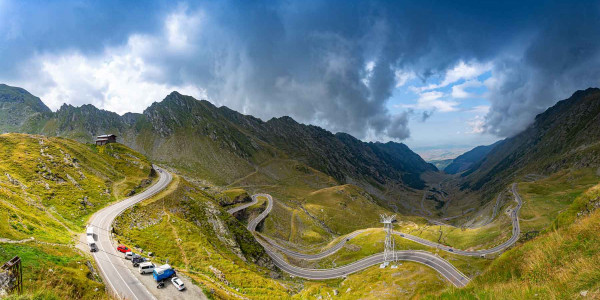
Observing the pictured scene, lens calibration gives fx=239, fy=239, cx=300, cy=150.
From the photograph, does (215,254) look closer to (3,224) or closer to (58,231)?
(58,231)

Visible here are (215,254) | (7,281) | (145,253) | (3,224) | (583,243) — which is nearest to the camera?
(583,243)

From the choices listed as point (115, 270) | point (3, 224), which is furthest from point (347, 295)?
point (3, 224)

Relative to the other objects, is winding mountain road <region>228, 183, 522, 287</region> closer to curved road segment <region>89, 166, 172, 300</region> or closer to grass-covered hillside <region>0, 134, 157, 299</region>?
grass-covered hillside <region>0, 134, 157, 299</region>

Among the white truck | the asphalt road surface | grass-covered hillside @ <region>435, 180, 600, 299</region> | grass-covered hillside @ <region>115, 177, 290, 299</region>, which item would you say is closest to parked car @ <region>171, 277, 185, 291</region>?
grass-covered hillside @ <region>115, 177, 290, 299</region>

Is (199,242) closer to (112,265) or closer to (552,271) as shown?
(112,265)

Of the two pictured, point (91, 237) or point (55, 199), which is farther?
point (55, 199)

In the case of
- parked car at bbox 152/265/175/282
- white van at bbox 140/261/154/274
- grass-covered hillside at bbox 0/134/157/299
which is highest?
grass-covered hillside at bbox 0/134/157/299

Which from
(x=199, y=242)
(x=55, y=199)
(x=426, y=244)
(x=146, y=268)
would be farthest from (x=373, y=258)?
(x=55, y=199)

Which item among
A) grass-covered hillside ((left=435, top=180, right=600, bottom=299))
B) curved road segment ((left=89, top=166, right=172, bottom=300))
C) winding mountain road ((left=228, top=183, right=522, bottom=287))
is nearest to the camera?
grass-covered hillside ((left=435, top=180, right=600, bottom=299))
